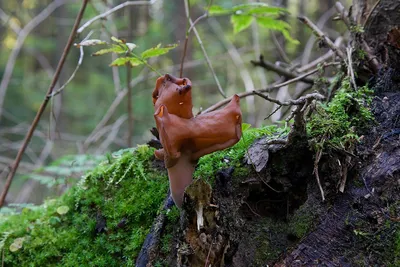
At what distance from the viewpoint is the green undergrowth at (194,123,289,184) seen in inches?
74.1

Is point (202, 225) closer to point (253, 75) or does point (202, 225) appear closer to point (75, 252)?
point (75, 252)

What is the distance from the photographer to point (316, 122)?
6.12ft

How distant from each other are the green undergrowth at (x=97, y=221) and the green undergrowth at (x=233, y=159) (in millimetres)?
291

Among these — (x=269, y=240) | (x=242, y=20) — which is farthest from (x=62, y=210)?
(x=242, y=20)

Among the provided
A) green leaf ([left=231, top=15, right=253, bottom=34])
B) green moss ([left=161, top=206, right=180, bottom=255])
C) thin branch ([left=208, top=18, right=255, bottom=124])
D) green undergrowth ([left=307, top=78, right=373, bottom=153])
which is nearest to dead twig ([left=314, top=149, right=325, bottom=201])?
green undergrowth ([left=307, top=78, right=373, bottom=153])

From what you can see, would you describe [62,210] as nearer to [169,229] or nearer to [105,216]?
[105,216]

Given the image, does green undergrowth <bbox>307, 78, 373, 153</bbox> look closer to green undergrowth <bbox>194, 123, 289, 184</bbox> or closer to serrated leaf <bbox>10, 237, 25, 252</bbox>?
green undergrowth <bbox>194, 123, 289, 184</bbox>

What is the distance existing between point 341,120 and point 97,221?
1.53m

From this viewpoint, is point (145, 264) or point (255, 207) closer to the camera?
point (145, 264)

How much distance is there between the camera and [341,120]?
1896 millimetres

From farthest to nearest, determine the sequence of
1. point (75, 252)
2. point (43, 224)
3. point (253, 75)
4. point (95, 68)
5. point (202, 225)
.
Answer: point (95, 68) → point (253, 75) → point (43, 224) → point (75, 252) → point (202, 225)

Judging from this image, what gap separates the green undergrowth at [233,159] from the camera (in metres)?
A: 1.88

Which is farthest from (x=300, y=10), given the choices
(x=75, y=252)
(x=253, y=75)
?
(x=75, y=252)

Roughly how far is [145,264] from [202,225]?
0.41 meters
